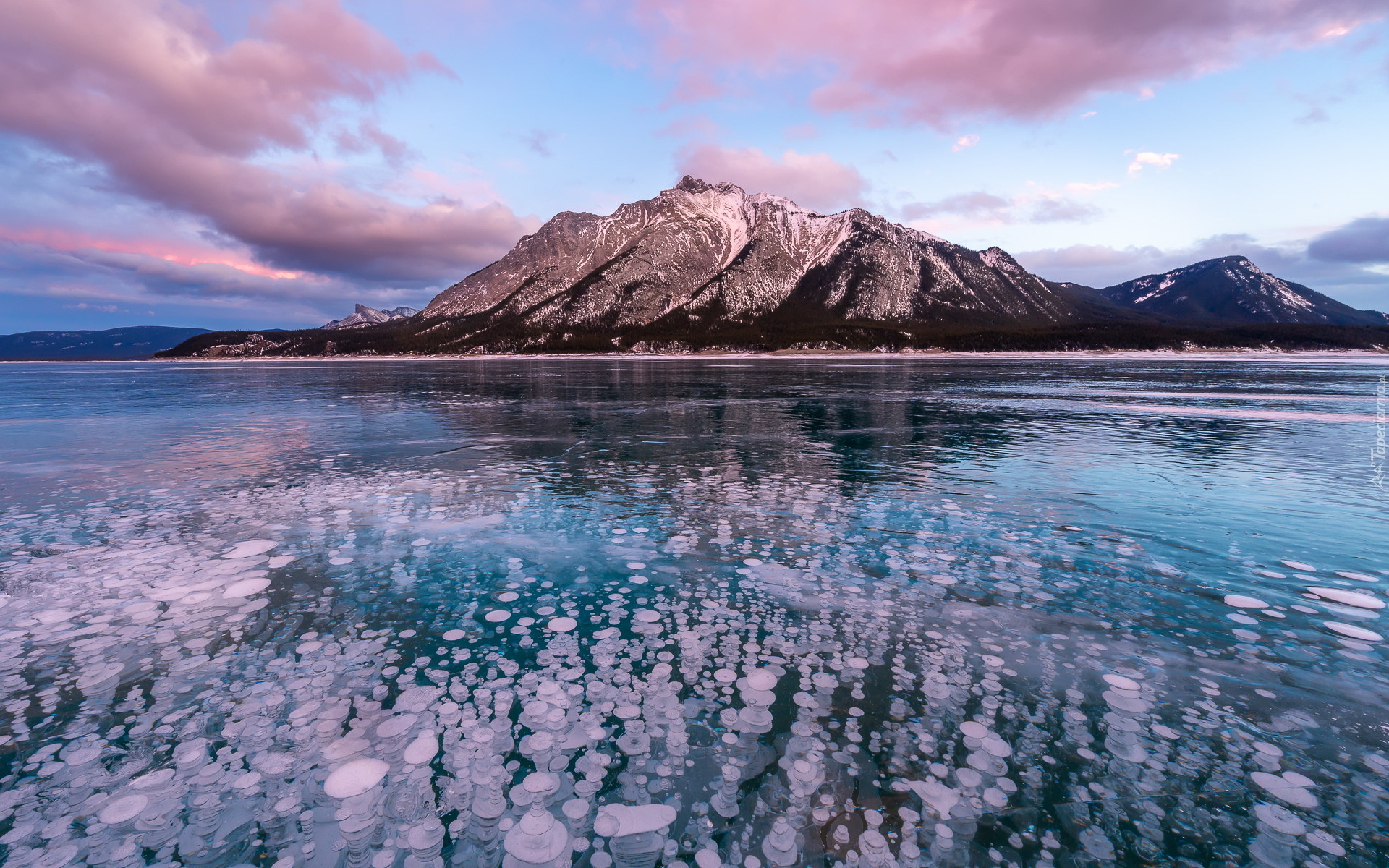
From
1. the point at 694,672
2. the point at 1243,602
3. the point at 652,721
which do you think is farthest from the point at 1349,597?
the point at 652,721

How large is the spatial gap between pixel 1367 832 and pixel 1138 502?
12667 millimetres

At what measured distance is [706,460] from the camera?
22.7 meters

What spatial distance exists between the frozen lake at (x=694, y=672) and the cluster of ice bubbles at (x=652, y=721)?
39mm

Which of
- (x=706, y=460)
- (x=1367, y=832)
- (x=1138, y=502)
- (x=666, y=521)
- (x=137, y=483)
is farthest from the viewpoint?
(x=706, y=460)

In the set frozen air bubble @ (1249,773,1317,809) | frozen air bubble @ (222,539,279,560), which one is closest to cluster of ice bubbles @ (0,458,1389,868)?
frozen air bubble @ (1249,773,1317,809)

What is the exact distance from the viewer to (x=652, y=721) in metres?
6.61

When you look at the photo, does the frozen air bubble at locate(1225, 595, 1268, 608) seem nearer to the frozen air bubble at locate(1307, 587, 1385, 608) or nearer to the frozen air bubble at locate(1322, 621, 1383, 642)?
the frozen air bubble at locate(1322, 621, 1383, 642)

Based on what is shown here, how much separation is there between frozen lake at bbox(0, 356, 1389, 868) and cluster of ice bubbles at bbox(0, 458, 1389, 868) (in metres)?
0.04

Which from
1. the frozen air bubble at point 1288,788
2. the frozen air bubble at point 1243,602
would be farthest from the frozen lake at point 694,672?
the frozen air bubble at point 1243,602

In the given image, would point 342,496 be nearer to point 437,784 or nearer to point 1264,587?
point 437,784

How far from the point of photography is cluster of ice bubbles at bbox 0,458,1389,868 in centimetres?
503

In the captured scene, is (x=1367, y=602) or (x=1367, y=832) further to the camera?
(x=1367, y=602)

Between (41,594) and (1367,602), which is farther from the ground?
(41,594)

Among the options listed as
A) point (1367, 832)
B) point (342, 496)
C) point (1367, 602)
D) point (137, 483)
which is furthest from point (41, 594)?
point (1367, 602)
